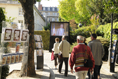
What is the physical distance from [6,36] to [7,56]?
53cm

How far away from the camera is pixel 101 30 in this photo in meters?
20.5

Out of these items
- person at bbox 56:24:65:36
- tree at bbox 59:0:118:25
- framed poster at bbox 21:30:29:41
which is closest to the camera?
framed poster at bbox 21:30:29:41

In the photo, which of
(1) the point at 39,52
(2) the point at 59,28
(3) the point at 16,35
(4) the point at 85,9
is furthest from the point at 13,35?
(4) the point at 85,9

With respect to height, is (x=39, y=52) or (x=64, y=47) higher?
(x=64, y=47)

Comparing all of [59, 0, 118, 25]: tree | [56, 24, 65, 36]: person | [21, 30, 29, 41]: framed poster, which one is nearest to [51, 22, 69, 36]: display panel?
[56, 24, 65, 36]: person

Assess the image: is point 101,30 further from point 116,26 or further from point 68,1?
point 68,1

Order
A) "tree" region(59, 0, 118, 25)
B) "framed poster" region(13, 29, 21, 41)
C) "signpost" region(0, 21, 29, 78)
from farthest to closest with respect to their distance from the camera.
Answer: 1. "tree" region(59, 0, 118, 25)
2. "framed poster" region(13, 29, 21, 41)
3. "signpost" region(0, 21, 29, 78)

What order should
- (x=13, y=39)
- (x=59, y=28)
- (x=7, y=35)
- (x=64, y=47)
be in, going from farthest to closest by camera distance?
(x=59, y=28)
(x=64, y=47)
(x=13, y=39)
(x=7, y=35)

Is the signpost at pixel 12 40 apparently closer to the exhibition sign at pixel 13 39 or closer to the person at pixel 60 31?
the exhibition sign at pixel 13 39

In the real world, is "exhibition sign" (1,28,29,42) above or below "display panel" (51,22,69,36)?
below

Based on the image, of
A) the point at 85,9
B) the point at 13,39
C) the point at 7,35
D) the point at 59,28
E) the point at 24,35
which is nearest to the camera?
the point at 7,35

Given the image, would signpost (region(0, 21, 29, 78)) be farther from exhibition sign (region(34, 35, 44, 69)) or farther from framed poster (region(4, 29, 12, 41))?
exhibition sign (region(34, 35, 44, 69))

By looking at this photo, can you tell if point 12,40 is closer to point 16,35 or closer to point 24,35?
point 16,35

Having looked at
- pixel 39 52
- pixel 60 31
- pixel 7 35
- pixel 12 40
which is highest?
pixel 60 31
